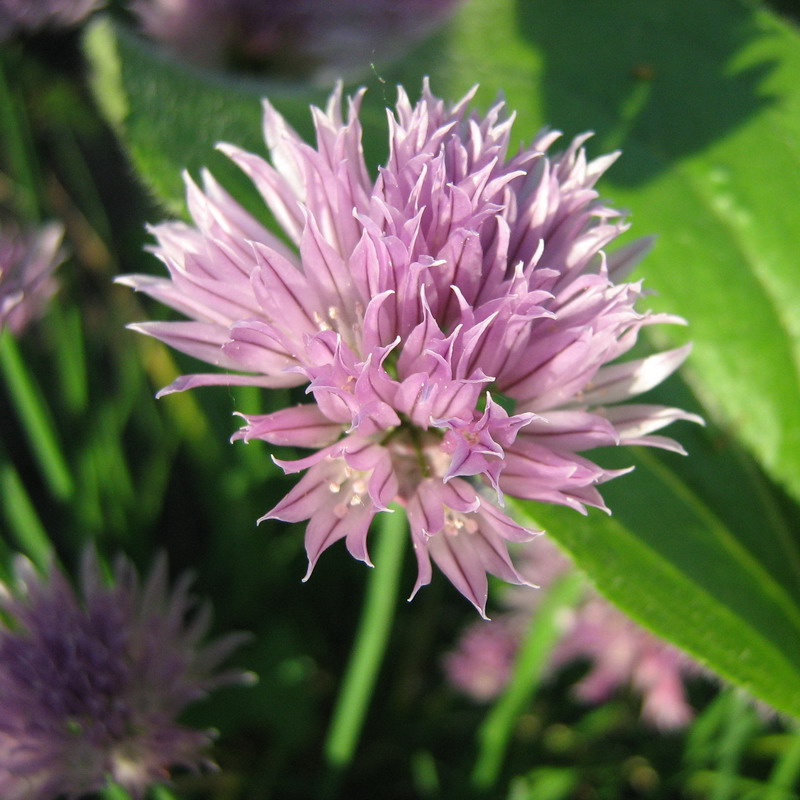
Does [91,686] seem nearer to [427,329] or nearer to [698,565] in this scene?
[427,329]

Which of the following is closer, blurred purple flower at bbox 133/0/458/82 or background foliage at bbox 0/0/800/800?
background foliage at bbox 0/0/800/800

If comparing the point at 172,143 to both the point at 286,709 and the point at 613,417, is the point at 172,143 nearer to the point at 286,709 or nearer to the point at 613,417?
the point at 613,417

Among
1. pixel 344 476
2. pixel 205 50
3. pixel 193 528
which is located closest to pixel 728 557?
pixel 344 476

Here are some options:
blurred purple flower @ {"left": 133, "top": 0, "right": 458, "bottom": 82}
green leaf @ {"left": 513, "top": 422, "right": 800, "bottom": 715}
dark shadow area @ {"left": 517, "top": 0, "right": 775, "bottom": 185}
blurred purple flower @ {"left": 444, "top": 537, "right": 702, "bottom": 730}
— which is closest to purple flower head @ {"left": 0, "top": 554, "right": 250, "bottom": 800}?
green leaf @ {"left": 513, "top": 422, "right": 800, "bottom": 715}

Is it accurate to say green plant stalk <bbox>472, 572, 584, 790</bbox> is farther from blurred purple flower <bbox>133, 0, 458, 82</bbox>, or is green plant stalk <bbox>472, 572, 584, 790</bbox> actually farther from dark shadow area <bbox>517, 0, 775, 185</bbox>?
blurred purple flower <bbox>133, 0, 458, 82</bbox>

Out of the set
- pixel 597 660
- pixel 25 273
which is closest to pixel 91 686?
pixel 25 273
